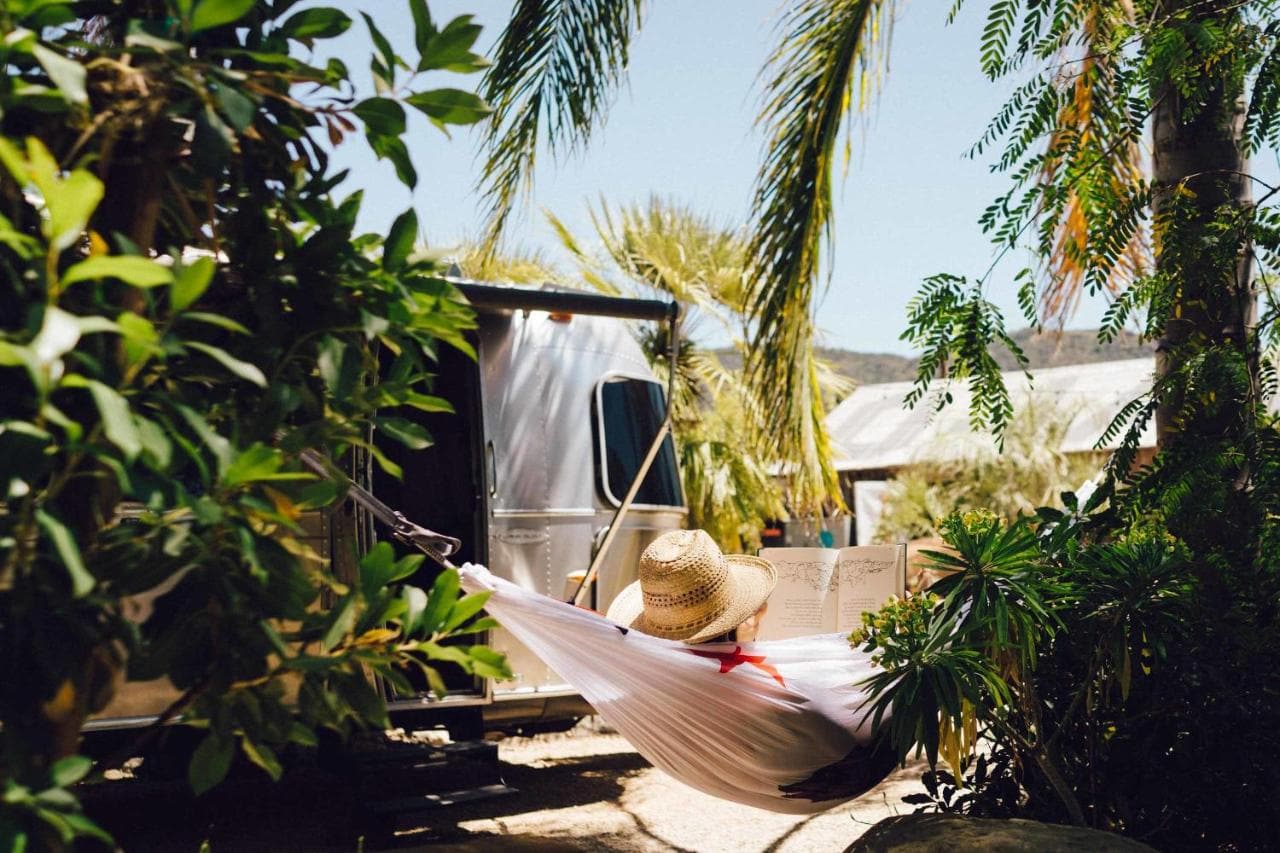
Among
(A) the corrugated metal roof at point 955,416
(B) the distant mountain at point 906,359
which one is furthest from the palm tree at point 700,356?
(B) the distant mountain at point 906,359

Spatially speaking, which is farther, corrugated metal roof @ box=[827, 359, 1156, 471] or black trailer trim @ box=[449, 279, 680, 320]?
corrugated metal roof @ box=[827, 359, 1156, 471]

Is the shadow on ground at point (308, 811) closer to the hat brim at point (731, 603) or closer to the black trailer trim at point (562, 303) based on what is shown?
the hat brim at point (731, 603)

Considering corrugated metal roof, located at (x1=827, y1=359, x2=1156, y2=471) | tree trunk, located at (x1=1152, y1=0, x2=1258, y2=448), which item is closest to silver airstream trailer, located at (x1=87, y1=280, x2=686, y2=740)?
tree trunk, located at (x1=1152, y1=0, x2=1258, y2=448)

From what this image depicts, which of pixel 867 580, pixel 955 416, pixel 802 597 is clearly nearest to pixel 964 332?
pixel 867 580

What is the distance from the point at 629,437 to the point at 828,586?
157 centimetres

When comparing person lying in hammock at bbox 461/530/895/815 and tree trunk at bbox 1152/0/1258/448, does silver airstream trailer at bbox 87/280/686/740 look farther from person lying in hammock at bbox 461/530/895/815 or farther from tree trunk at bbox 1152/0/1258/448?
tree trunk at bbox 1152/0/1258/448

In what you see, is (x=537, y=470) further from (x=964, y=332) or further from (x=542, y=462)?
(x=964, y=332)

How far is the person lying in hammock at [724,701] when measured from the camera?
13.7 ft

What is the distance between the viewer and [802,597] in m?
5.85

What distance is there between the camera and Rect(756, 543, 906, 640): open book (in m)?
5.62

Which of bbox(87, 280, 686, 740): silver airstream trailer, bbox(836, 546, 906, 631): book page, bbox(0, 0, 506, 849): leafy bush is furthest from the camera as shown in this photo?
bbox(87, 280, 686, 740): silver airstream trailer

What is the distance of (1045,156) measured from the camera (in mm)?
4238

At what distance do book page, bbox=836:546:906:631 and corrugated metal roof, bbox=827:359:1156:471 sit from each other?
10627mm

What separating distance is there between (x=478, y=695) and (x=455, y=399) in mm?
1667
